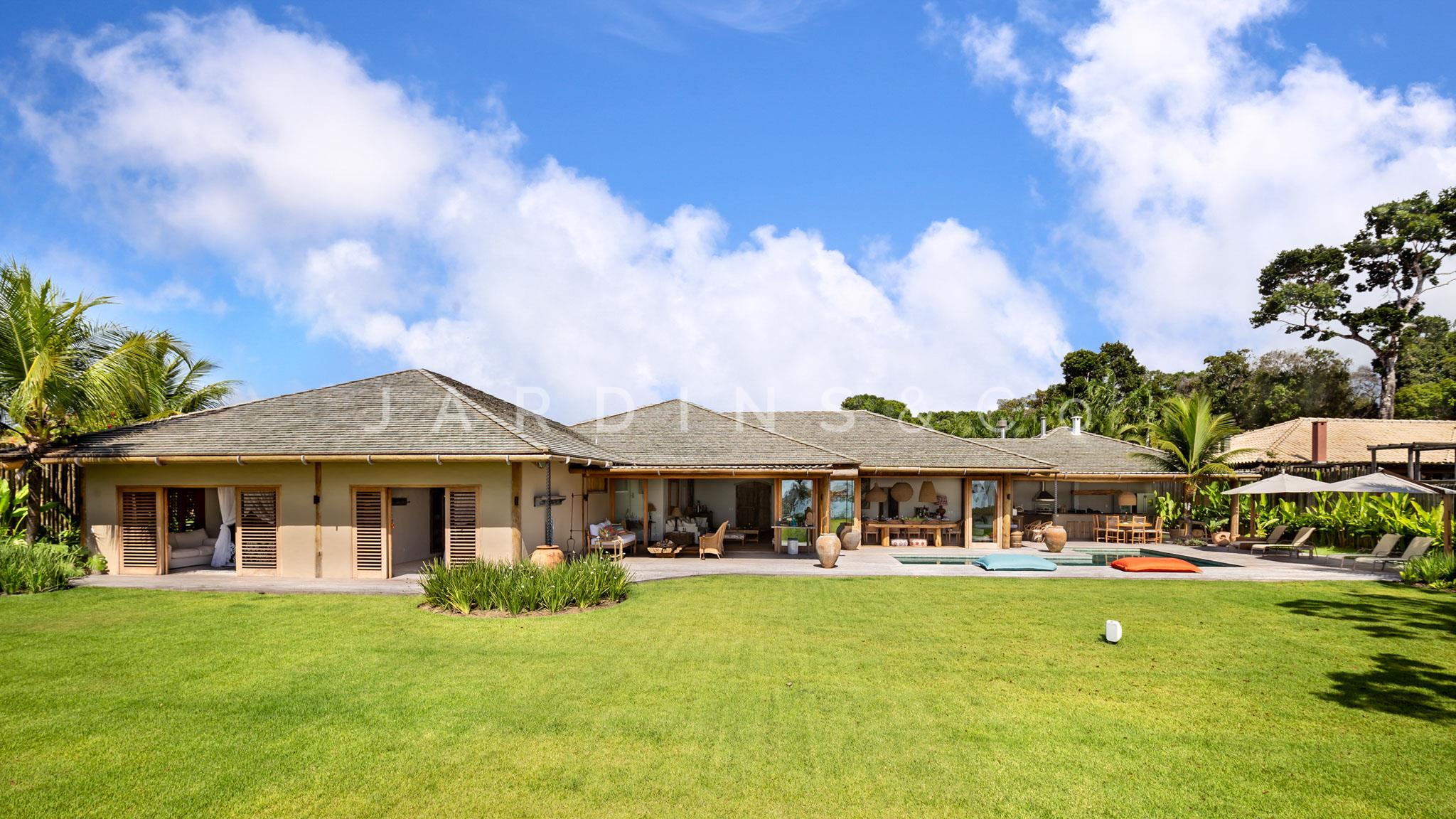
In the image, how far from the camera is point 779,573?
16625 millimetres

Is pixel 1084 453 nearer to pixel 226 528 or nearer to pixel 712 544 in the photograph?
pixel 712 544

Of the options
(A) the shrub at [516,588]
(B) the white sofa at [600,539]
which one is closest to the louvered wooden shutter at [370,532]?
(A) the shrub at [516,588]

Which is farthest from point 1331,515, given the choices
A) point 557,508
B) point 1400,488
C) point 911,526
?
point 557,508

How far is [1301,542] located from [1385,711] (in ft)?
51.2

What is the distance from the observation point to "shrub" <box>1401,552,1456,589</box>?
47.9 feet

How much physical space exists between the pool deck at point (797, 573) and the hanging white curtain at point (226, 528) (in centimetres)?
73

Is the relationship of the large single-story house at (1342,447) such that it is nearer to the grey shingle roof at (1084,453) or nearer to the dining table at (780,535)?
the grey shingle roof at (1084,453)

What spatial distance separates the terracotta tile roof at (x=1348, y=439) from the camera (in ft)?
89.8

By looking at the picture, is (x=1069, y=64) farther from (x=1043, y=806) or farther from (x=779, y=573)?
(x=1043, y=806)

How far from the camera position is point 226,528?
698 inches

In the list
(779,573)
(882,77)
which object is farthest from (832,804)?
(882,77)

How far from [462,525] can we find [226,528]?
264 inches

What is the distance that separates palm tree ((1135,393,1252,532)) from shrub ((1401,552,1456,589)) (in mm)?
8325

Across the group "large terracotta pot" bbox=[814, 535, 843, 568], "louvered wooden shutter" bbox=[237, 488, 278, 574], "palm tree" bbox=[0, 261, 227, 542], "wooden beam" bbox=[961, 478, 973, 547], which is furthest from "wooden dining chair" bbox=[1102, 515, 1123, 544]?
"palm tree" bbox=[0, 261, 227, 542]
